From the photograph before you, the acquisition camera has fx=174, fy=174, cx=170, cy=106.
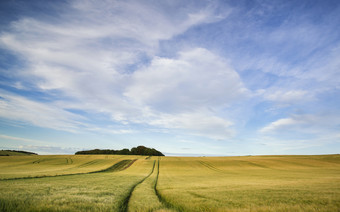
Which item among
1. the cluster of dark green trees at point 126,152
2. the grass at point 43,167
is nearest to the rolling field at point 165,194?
the grass at point 43,167

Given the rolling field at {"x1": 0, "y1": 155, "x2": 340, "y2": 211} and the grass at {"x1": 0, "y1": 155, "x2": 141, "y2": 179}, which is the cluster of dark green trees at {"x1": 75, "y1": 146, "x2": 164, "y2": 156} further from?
the rolling field at {"x1": 0, "y1": 155, "x2": 340, "y2": 211}

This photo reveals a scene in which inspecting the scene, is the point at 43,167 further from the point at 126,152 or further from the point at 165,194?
the point at 126,152

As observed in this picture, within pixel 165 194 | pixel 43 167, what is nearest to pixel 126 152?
pixel 43 167

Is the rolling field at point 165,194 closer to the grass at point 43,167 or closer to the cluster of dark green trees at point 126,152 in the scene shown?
the grass at point 43,167

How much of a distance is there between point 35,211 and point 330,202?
14.1 m

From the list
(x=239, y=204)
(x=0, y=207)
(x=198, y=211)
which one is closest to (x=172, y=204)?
(x=198, y=211)

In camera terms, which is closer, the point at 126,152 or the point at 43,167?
the point at 43,167

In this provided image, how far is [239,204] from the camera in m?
9.59

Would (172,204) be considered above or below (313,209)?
below

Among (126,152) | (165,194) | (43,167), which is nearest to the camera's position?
(165,194)

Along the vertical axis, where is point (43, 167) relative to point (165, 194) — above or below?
below

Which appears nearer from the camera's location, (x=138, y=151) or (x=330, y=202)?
(x=330, y=202)

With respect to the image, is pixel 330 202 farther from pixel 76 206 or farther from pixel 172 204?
pixel 76 206

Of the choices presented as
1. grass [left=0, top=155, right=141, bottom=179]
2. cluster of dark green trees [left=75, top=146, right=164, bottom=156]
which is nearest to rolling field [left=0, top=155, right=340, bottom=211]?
grass [left=0, top=155, right=141, bottom=179]
